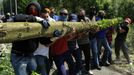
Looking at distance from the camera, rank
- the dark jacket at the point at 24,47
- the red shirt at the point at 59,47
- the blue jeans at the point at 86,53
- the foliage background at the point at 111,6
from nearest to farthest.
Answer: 1. the dark jacket at the point at 24,47
2. the red shirt at the point at 59,47
3. the blue jeans at the point at 86,53
4. the foliage background at the point at 111,6

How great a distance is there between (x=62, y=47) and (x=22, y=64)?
2.22 metres

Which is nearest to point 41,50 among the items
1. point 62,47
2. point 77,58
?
point 62,47

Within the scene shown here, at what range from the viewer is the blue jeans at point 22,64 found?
7.80 m

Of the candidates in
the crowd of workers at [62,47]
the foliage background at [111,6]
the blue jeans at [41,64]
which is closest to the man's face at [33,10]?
the crowd of workers at [62,47]

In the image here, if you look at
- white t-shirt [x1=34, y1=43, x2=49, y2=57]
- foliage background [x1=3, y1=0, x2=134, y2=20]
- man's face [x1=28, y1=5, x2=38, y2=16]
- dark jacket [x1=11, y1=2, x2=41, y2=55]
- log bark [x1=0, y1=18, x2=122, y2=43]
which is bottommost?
foliage background [x1=3, y1=0, x2=134, y2=20]

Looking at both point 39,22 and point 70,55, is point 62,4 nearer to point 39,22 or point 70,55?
point 70,55

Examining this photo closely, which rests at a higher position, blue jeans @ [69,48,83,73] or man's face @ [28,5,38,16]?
man's face @ [28,5,38,16]

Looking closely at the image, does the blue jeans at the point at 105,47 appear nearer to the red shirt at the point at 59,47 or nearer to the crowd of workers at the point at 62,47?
the crowd of workers at the point at 62,47

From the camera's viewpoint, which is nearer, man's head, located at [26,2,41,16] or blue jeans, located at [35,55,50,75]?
man's head, located at [26,2,41,16]

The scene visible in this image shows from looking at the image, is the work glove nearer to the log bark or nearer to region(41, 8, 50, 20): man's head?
the log bark

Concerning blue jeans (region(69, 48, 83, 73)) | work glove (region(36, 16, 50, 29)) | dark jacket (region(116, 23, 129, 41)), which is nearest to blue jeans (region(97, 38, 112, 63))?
dark jacket (region(116, 23, 129, 41))

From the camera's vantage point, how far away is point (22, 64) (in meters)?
A: 7.81

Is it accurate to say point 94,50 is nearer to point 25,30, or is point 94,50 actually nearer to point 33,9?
point 33,9

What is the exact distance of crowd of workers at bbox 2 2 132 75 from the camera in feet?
25.7
